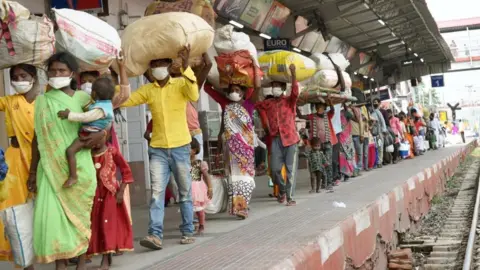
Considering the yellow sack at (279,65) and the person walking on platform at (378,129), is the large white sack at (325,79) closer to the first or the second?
the yellow sack at (279,65)

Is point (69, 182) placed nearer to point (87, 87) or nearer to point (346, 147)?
point (87, 87)

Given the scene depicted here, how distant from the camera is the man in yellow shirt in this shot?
611 cm

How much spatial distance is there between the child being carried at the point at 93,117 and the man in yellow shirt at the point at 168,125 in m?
1.07

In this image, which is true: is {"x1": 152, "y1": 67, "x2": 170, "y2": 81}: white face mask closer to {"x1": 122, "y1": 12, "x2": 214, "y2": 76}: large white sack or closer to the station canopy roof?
{"x1": 122, "y1": 12, "x2": 214, "y2": 76}: large white sack

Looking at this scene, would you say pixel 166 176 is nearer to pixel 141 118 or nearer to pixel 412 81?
pixel 141 118

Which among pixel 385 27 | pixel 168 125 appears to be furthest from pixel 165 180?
pixel 385 27

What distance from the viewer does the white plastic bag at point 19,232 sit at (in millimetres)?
4629

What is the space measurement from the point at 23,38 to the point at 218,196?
146 inches

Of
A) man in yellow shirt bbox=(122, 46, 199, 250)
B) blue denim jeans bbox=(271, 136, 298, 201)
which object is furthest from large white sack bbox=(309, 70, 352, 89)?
man in yellow shirt bbox=(122, 46, 199, 250)

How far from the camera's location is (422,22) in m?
23.3

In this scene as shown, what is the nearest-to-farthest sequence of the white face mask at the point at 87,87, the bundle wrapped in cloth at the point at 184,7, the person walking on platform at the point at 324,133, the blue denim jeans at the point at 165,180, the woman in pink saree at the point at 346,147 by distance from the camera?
the white face mask at the point at 87,87 → the blue denim jeans at the point at 165,180 → the bundle wrapped in cloth at the point at 184,7 → the person walking on platform at the point at 324,133 → the woman in pink saree at the point at 346,147

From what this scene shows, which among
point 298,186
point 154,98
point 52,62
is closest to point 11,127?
point 52,62

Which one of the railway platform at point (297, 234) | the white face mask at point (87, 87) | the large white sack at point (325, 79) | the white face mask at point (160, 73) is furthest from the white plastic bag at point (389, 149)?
the white face mask at point (87, 87)

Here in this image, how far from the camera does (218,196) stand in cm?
812
